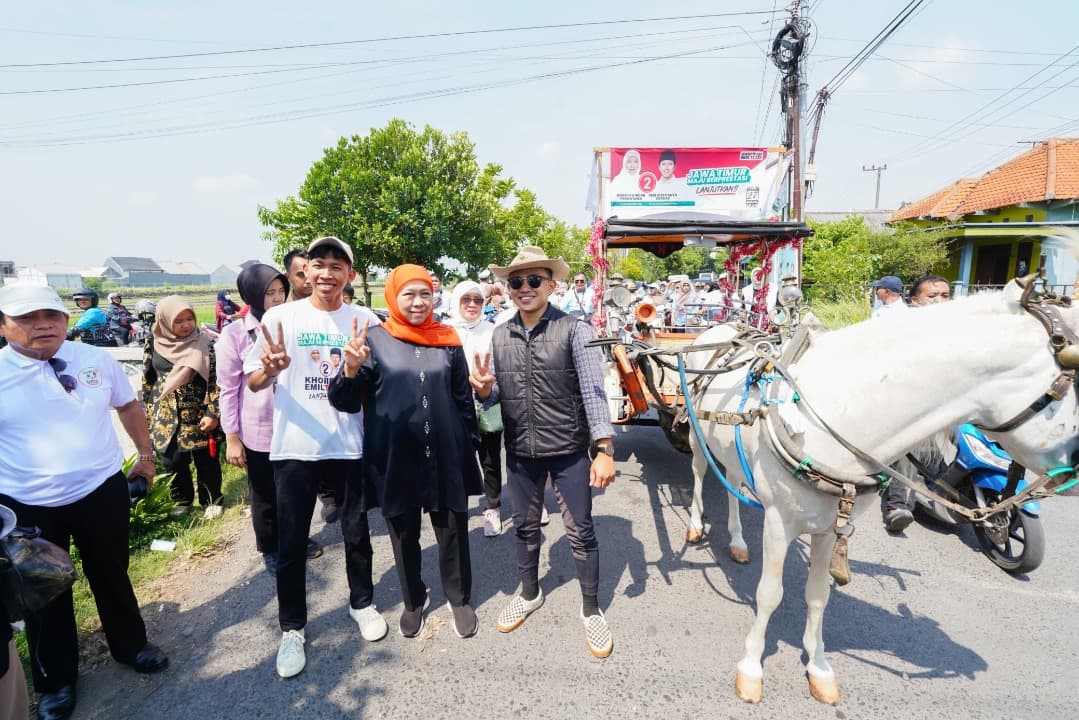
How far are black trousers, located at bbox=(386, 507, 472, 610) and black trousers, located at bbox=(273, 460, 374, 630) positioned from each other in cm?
20

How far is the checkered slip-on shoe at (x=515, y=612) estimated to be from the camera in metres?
2.73

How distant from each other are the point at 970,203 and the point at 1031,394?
19.2m

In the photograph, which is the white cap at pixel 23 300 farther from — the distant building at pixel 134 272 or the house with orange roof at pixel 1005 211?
the distant building at pixel 134 272

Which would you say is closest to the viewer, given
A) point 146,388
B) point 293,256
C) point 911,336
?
point 911,336

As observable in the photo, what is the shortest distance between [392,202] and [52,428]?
54.8 feet

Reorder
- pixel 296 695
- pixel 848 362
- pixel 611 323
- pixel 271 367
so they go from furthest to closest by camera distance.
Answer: pixel 611 323, pixel 296 695, pixel 271 367, pixel 848 362

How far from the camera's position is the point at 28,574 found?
155 cm

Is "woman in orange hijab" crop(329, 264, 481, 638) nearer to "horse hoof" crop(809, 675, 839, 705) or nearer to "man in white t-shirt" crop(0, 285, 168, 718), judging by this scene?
"man in white t-shirt" crop(0, 285, 168, 718)

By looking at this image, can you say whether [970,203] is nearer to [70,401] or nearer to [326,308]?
[326,308]

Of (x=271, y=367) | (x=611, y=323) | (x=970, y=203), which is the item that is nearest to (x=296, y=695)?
(x=271, y=367)

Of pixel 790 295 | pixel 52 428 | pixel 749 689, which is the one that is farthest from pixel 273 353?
pixel 790 295

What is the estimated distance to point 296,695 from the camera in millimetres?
2316

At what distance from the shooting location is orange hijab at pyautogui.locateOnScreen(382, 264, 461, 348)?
2.42 metres

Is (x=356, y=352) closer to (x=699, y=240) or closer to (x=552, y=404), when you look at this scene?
(x=552, y=404)
